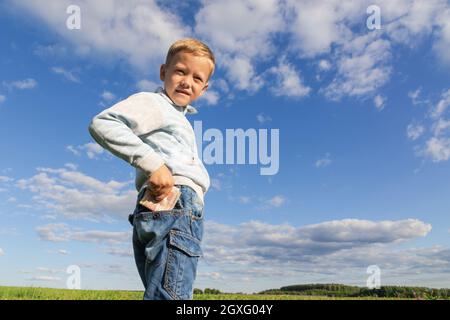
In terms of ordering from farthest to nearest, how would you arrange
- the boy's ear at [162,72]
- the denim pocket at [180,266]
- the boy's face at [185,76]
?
the boy's ear at [162,72], the boy's face at [185,76], the denim pocket at [180,266]

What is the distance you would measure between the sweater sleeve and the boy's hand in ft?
0.13

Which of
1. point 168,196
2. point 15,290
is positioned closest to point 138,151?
point 168,196

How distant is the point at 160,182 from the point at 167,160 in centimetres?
29

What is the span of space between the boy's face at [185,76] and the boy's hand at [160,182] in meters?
0.73

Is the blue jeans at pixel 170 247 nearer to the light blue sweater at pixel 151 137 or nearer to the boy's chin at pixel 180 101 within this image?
the light blue sweater at pixel 151 137

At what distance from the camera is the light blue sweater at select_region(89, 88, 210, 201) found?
2791mm

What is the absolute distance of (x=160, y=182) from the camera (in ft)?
8.91

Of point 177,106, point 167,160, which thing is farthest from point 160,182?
point 177,106

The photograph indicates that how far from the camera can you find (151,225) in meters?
2.77

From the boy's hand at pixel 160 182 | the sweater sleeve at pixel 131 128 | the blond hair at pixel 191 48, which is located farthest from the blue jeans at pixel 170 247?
the blond hair at pixel 191 48

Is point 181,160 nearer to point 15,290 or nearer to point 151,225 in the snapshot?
point 151,225

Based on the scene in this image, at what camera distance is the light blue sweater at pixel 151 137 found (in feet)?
9.16

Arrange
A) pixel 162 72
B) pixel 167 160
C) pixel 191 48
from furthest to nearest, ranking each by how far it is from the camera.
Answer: pixel 162 72
pixel 191 48
pixel 167 160

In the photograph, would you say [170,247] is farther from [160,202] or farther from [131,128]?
[131,128]
